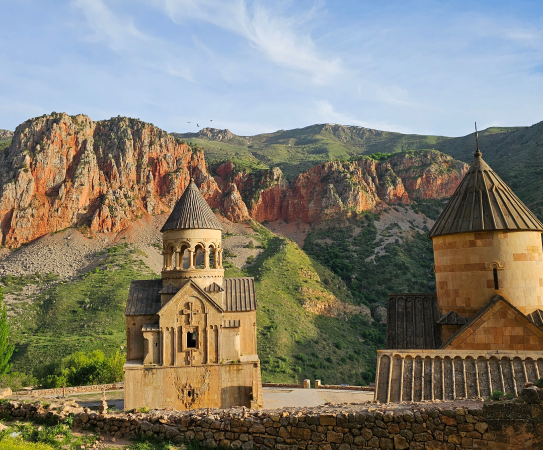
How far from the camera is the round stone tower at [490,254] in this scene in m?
9.34

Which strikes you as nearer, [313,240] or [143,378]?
[143,378]

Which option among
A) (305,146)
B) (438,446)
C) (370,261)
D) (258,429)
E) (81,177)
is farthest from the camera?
(305,146)

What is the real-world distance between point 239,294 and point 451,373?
10.7 meters

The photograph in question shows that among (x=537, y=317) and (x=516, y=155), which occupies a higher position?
(x=516, y=155)

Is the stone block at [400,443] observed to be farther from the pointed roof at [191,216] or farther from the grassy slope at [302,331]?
the grassy slope at [302,331]

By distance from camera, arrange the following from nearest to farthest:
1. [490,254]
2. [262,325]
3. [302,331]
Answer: [490,254] → [262,325] → [302,331]

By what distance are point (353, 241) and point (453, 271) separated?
57181mm

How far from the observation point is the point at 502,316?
876 cm

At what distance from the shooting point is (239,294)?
55.8ft

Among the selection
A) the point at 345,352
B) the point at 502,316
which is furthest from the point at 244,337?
the point at 345,352

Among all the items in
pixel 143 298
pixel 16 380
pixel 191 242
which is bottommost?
pixel 16 380

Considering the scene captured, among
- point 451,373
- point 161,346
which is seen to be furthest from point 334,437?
point 161,346

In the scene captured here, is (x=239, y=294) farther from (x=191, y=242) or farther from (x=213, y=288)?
(x=191, y=242)

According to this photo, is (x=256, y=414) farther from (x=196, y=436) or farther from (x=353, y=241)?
(x=353, y=241)
